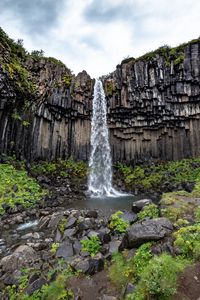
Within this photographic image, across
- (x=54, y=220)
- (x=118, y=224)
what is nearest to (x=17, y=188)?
(x=54, y=220)

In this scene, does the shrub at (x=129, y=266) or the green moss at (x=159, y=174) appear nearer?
the shrub at (x=129, y=266)

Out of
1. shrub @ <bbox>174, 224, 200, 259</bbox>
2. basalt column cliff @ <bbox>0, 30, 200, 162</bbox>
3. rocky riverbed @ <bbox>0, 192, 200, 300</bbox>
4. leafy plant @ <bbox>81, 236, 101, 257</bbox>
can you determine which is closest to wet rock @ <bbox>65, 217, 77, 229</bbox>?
rocky riverbed @ <bbox>0, 192, 200, 300</bbox>

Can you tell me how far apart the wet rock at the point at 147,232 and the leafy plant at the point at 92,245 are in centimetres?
120

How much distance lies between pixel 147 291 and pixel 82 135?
2879cm

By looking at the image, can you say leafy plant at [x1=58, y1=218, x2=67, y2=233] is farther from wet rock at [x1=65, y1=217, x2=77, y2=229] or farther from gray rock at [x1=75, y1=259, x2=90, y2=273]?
gray rock at [x1=75, y1=259, x2=90, y2=273]

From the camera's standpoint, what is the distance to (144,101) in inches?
1254

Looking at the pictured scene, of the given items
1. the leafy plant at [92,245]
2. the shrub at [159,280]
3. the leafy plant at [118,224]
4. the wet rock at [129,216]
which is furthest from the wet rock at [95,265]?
the wet rock at [129,216]

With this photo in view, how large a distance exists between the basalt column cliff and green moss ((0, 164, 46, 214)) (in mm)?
5389

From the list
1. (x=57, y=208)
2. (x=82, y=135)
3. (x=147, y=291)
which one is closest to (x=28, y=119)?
(x=82, y=135)

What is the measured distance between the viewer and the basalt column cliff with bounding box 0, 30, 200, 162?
29.2m

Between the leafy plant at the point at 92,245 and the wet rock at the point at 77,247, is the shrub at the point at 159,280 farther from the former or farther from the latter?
the wet rock at the point at 77,247

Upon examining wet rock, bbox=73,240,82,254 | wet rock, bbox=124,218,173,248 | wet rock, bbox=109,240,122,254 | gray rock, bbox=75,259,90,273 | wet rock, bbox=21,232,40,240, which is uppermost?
wet rock, bbox=124,218,173,248

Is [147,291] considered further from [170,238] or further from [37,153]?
[37,153]

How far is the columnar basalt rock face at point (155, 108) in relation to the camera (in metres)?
Result: 31.1
